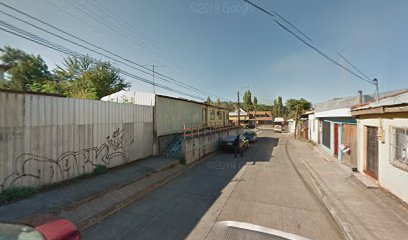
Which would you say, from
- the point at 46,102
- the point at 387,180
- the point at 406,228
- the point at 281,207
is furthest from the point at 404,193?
the point at 46,102

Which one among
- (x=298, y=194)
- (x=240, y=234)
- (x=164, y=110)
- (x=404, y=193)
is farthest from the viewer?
(x=164, y=110)

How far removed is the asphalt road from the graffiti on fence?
3.10 meters

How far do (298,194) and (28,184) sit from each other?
8.84 metres

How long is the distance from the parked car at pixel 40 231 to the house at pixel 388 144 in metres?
7.80

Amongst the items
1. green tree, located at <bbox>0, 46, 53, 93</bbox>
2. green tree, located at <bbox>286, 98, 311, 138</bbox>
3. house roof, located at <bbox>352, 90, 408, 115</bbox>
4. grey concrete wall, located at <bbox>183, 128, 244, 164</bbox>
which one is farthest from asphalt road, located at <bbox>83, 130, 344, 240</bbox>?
green tree, located at <bbox>0, 46, 53, 93</bbox>

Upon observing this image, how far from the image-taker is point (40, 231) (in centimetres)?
248

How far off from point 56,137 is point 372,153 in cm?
1197

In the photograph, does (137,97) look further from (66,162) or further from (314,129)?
(314,129)

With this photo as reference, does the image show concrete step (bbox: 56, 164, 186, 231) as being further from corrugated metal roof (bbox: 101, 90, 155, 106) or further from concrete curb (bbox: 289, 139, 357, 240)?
corrugated metal roof (bbox: 101, 90, 155, 106)

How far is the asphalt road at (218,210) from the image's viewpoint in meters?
4.46

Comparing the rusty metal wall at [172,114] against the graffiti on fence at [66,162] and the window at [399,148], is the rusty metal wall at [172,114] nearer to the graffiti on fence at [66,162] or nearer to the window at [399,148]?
the graffiti on fence at [66,162]

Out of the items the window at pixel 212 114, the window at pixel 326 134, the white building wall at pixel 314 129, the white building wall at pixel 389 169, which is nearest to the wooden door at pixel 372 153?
the white building wall at pixel 389 169

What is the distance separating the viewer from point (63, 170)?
7020 millimetres

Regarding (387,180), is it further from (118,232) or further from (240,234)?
(118,232)
